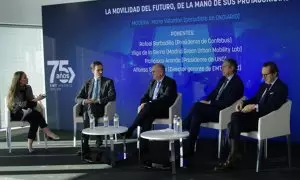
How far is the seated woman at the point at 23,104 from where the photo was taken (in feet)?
22.2

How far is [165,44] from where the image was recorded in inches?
301

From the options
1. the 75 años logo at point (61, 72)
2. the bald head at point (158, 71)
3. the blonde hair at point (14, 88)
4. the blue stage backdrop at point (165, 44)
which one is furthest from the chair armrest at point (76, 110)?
the 75 años logo at point (61, 72)

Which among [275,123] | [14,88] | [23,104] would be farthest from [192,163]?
[14,88]

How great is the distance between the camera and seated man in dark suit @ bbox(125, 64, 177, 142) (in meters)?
6.32

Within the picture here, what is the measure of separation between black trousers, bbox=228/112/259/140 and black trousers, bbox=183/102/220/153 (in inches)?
26.5

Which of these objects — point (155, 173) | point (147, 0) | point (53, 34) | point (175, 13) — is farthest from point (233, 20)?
point (53, 34)

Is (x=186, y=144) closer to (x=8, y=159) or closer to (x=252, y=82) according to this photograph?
(x=252, y=82)

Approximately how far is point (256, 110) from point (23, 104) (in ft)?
11.4

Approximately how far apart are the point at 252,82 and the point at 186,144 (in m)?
1.70

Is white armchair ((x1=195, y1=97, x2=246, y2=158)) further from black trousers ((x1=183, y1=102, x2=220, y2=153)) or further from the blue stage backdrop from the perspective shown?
the blue stage backdrop

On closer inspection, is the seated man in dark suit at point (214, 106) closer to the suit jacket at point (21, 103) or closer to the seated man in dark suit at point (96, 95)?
the seated man in dark suit at point (96, 95)

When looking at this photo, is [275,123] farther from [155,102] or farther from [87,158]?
[87,158]

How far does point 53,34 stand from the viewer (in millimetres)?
8734

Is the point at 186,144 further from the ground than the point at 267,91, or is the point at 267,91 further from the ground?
the point at 267,91
